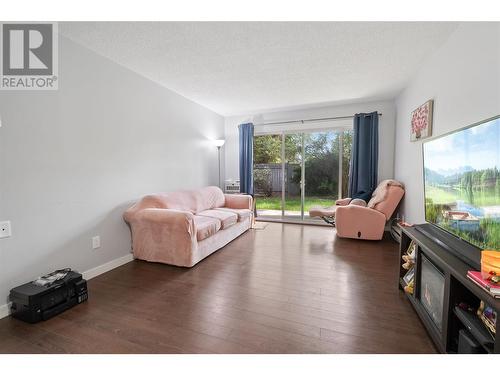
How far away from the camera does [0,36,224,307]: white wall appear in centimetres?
179

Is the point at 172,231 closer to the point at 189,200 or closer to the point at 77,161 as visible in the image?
A: the point at 189,200

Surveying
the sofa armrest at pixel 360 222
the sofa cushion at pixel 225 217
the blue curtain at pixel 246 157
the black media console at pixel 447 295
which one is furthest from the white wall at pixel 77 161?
the black media console at pixel 447 295

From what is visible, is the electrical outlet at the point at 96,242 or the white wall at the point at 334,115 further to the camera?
the white wall at the point at 334,115

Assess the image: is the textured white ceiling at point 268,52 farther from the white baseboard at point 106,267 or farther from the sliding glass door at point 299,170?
the white baseboard at point 106,267

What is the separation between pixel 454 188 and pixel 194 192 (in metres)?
3.13

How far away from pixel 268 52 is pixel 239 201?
8.46 ft

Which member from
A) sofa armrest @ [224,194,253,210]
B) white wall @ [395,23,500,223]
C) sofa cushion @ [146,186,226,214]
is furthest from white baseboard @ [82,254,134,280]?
→ white wall @ [395,23,500,223]

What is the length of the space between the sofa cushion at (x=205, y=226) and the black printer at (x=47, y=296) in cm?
114

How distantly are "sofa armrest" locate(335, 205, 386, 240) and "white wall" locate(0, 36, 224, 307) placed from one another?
2.85 meters

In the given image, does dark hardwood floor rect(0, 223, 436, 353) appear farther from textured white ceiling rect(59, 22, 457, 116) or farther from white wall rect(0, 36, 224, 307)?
textured white ceiling rect(59, 22, 457, 116)

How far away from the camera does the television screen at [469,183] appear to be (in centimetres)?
121
